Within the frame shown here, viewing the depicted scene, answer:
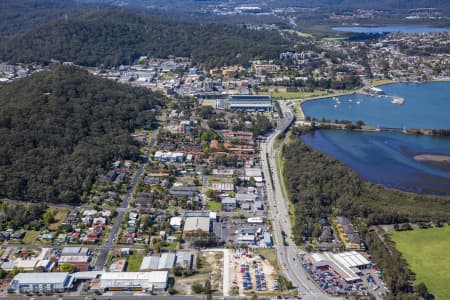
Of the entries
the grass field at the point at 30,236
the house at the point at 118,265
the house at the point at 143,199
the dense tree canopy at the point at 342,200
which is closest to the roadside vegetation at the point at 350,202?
the dense tree canopy at the point at 342,200

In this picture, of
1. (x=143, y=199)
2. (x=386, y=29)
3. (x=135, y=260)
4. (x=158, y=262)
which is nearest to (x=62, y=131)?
(x=143, y=199)

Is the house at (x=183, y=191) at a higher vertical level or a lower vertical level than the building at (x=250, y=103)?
lower

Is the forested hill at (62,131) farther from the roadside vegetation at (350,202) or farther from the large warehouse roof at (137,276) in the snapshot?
the roadside vegetation at (350,202)

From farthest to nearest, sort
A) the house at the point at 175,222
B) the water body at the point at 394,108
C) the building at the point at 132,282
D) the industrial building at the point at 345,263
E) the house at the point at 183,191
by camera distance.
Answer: the water body at the point at 394,108, the house at the point at 183,191, the house at the point at 175,222, the industrial building at the point at 345,263, the building at the point at 132,282

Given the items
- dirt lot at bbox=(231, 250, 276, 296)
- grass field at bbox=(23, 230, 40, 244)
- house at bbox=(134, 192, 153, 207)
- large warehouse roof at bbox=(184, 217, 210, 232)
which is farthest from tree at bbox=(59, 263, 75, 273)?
dirt lot at bbox=(231, 250, 276, 296)

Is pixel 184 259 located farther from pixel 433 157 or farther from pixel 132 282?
pixel 433 157

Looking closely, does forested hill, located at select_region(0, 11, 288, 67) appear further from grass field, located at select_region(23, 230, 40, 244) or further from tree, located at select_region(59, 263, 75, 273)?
tree, located at select_region(59, 263, 75, 273)
